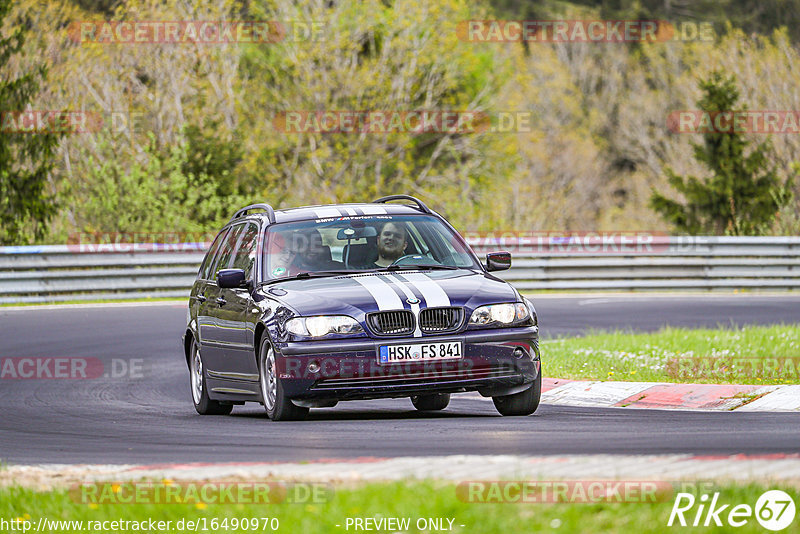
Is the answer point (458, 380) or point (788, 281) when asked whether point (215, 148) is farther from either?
point (458, 380)

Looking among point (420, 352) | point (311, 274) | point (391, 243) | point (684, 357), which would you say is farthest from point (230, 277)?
point (684, 357)

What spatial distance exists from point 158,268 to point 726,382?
1627 centimetres

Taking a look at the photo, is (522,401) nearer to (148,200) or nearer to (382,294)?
(382,294)

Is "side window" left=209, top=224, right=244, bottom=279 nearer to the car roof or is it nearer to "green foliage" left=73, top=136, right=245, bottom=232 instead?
the car roof

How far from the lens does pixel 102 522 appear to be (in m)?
6.04

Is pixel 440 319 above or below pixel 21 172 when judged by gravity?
above

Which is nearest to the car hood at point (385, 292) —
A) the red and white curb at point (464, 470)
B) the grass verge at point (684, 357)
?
the red and white curb at point (464, 470)

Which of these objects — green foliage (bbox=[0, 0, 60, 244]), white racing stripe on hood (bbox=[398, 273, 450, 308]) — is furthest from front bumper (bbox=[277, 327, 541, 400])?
green foliage (bbox=[0, 0, 60, 244])

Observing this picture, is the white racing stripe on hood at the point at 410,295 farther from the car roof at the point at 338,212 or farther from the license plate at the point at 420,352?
the car roof at the point at 338,212

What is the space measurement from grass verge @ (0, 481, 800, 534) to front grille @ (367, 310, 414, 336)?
142 inches

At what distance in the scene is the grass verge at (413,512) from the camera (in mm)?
5367

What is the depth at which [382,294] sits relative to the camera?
10.1 m

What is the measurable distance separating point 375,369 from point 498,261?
195 cm

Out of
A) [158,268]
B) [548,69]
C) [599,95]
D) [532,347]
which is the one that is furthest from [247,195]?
[599,95]
